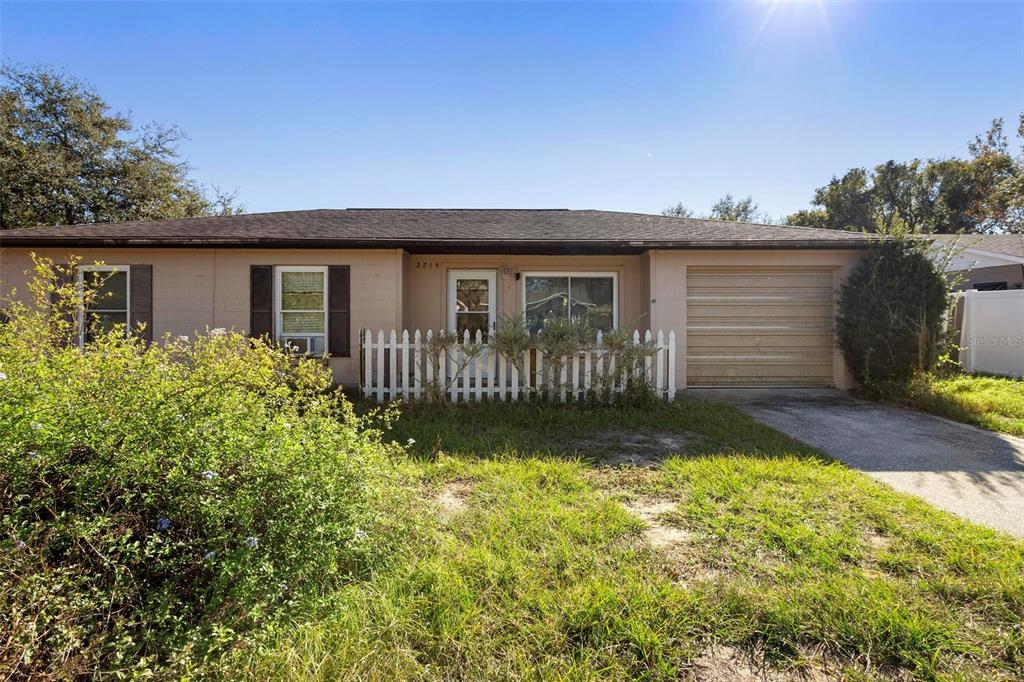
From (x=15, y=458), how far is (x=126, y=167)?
22.1m

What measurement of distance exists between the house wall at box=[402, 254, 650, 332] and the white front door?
0.10 metres

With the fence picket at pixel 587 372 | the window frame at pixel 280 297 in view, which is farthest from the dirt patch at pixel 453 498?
the window frame at pixel 280 297

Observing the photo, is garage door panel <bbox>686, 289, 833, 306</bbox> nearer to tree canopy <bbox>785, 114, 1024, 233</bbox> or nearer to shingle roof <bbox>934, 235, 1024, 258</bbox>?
shingle roof <bbox>934, 235, 1024, 258</bbox>

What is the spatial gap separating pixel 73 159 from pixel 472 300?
19489 millimetres

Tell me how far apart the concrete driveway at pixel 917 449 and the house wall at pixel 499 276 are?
267cm

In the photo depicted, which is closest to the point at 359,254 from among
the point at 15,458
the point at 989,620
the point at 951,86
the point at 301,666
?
the point at 15,458

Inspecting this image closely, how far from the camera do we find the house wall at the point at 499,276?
8320 mm

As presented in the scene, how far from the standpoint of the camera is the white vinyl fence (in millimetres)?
8383

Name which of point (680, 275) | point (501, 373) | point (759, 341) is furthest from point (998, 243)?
point (501, 373)

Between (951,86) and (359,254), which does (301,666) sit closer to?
(359,254)

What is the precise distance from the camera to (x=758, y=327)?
7898 mm

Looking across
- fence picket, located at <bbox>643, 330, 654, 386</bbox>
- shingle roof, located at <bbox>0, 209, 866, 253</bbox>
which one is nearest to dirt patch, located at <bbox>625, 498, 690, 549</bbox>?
fence picket, located at <bbox>643, 330, 654, 386</bbox>

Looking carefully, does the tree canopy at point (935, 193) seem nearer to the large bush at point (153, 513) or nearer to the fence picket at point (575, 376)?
the fence picket at point (575, 376)

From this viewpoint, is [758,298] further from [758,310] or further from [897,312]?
[897,312]
